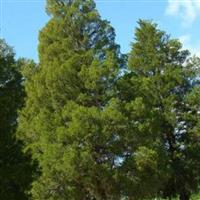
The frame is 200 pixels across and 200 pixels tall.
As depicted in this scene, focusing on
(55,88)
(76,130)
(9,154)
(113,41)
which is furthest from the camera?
(113,41)

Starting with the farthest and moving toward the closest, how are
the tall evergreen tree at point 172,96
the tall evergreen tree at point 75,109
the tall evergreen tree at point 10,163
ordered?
the tall evergreen tree at point 172,96 → the tall evergreen tree at point 75,109 → the tall evergreen tree at point 10,163

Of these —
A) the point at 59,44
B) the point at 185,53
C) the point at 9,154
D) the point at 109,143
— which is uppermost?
the point at 185,53

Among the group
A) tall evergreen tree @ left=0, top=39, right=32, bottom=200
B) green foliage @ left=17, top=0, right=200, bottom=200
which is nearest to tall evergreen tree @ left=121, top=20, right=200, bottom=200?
green foliage @ left=17, top=0, right=200, bottom=200

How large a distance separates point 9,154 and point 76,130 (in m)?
3.69

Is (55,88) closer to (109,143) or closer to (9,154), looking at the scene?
(109,143)

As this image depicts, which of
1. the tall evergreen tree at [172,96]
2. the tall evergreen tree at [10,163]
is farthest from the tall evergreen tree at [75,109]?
the tall evergreen tree at [172,96]

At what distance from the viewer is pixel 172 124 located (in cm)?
3103

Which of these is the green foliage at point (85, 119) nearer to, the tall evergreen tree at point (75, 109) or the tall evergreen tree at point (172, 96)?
the tall evergreen tree at point (75, 109)

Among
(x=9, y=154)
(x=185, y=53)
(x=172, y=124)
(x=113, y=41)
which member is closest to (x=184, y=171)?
(x=172, y=124)

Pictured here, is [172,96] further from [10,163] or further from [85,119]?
[10,163]

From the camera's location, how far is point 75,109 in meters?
22.0

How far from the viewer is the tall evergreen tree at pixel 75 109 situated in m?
21.5

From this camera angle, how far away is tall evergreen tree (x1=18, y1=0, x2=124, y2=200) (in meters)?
21.5

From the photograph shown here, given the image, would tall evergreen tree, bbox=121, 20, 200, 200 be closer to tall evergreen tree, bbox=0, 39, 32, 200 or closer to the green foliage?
the green foliage
